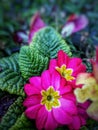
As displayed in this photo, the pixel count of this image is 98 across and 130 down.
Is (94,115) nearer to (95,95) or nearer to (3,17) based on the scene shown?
(95,95)

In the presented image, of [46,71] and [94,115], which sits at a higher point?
[46,71]

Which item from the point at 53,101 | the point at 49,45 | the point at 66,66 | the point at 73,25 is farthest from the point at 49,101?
the point at 73,25

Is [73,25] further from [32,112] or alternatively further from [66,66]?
[32,112]

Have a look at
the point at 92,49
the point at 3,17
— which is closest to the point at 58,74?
the point at 92,49

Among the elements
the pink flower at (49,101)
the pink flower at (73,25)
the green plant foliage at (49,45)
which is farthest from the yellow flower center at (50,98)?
the pink flower at (73,25)

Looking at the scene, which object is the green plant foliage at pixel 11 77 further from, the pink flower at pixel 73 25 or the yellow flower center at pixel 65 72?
the pink flower at pixel 73 25
